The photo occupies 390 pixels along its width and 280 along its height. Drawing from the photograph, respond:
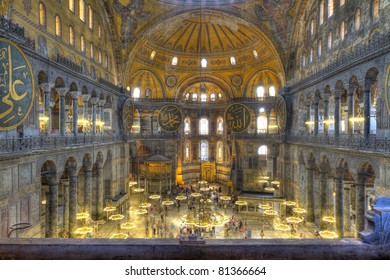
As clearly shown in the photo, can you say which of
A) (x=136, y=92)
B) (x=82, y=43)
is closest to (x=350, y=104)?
(x=82, y=43)

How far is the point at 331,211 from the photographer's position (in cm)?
1617

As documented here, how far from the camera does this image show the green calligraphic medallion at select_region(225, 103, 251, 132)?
16.9m

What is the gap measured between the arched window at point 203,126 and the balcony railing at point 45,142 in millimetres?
15866

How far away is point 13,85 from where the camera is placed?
8219 millimetres

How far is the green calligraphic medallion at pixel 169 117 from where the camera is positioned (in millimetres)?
20641

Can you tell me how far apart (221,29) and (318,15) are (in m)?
10.4

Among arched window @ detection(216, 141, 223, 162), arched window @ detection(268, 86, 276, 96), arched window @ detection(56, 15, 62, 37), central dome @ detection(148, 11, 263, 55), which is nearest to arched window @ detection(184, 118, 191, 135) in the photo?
arched window @ detection(216, 141, 223, 162)

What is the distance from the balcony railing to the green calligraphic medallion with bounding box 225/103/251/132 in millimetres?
7930

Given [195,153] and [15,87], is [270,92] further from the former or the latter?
[15,87]

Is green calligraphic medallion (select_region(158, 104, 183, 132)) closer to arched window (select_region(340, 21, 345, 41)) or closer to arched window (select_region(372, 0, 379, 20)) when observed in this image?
arched window (select_region(340, 21, 345, 41))

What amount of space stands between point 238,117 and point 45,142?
1015 centimetres

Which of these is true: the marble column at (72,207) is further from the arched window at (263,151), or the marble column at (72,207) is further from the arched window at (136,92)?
the arched window at (263,151)

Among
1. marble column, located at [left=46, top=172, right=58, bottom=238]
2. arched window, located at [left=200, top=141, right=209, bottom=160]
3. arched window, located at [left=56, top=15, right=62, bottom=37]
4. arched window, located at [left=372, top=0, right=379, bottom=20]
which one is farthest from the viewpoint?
arched window, located at [left=200, top=141, right=209, bottom=160]

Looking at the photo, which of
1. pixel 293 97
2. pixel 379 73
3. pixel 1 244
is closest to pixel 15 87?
pixel 1 244
